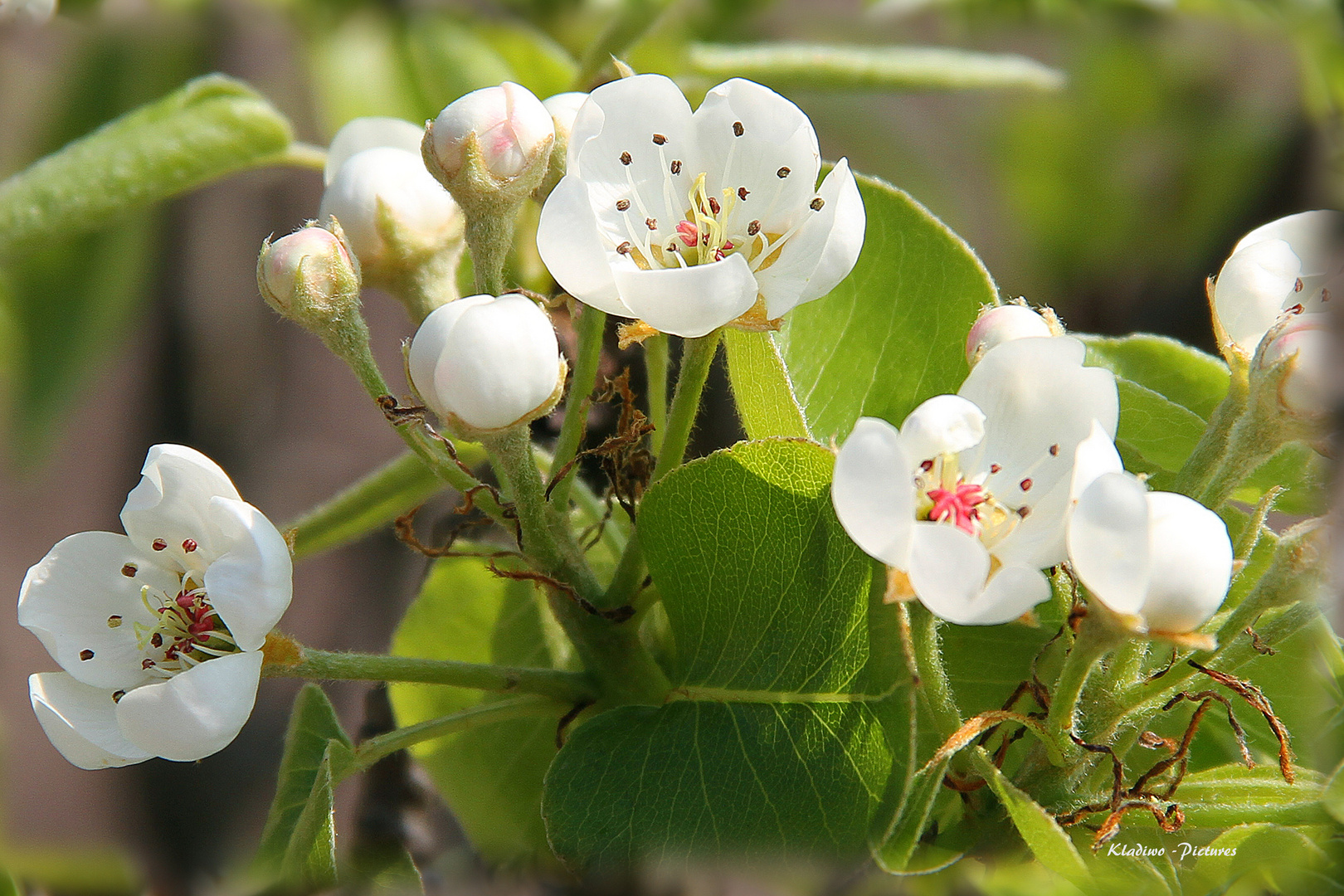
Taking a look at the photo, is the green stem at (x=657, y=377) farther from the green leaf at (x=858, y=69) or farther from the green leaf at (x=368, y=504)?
the green leaf at (x=858, y=69)

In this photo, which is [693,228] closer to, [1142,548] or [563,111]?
[563,111]

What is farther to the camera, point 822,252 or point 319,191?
point 319,191

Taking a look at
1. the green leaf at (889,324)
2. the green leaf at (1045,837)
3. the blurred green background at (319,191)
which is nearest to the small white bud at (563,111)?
the green leaf at (889,324)

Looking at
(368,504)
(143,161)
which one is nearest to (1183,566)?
(368,504)

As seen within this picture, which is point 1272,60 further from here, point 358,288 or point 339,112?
point 358,288

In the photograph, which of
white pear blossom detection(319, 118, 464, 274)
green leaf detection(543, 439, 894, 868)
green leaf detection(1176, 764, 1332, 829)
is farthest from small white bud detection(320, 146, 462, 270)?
green leaf detection(1176, 764, 1332, 829)

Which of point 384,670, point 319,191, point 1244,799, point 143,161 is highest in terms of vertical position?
point 143,161

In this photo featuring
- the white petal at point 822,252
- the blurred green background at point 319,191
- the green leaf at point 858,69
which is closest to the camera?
the white petal at point 822,252
